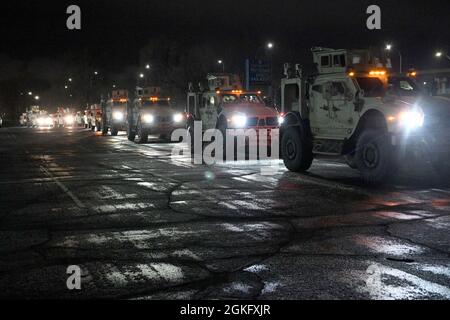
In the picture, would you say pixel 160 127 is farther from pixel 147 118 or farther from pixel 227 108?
pixel 227 108

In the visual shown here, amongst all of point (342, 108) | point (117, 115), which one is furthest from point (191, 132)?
point (117, 115)

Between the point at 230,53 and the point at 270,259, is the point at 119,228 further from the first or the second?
the point at 230,53

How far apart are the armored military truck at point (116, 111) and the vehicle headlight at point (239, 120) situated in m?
16.0

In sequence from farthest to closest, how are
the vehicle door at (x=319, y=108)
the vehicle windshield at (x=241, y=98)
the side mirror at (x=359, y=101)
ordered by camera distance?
the vehicle windshield at (x=241, y=98) → the vehicle door at (x=319, y=108) → the side mirror at (x=359, y=101)

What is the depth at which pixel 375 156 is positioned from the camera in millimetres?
12500

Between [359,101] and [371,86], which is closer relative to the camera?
[359,101]

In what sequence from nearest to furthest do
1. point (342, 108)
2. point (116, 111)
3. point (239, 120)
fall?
1. point (342, 108)
2. point (239, 120)
3. point (116, 111)

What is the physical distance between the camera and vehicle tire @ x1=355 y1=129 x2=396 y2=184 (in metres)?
12.2

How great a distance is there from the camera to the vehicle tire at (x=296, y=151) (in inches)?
586

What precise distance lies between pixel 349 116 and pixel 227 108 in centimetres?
920

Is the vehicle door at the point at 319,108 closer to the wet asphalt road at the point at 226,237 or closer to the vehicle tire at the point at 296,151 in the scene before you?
the vehicle tire at the point at 296,151

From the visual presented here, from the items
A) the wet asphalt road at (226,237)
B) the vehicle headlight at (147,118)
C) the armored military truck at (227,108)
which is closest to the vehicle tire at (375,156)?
the wet asphalt road at (226,237)

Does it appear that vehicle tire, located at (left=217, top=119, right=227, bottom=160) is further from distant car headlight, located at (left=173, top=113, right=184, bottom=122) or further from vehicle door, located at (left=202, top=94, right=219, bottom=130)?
distant car headlight, located at (left=173, top=113, right=184, bottom=122)

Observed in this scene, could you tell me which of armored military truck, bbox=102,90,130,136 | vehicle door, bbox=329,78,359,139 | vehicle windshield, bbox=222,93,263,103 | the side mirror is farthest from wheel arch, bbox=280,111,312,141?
armored military truck, bbox=102,90,130,136
